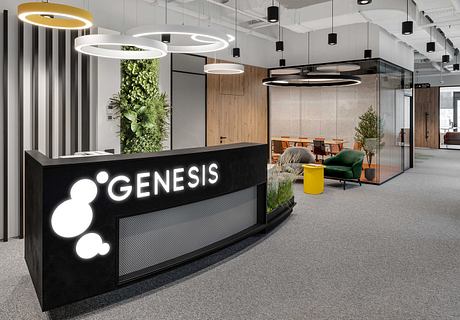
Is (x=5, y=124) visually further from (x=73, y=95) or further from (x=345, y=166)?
(x=345, y=166)

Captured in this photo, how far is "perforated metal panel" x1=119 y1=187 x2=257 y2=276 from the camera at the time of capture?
142 inches

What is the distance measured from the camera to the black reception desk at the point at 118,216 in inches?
121

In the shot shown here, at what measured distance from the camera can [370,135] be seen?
9.91 m

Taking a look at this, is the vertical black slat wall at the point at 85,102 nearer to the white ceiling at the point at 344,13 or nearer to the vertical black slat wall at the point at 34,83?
the vertical black slat wall at the point at 34,83

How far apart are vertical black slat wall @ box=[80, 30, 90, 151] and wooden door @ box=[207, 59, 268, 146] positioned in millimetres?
4220

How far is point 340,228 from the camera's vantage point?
5.96m

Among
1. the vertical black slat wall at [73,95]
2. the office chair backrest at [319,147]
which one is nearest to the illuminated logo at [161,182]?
the vertical black slat wall at [73,95]

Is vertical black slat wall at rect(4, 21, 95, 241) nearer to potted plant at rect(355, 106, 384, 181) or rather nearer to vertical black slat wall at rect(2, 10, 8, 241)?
vertical black slat wall at rect(2, 10, 8, 241)

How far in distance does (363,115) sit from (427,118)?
39.8 feet

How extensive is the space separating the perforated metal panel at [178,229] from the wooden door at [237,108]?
5.35m

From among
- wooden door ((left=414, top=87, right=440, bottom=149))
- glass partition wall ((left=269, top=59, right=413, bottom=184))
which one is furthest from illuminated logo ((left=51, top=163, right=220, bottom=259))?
wooden door ((left=414, top=87, right=440, bottom=149))

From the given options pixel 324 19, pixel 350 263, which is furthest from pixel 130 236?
pixel 324 19

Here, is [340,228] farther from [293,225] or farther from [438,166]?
[438,166]

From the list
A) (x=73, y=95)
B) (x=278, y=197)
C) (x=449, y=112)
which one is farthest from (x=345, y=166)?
(x=449, y=112)
